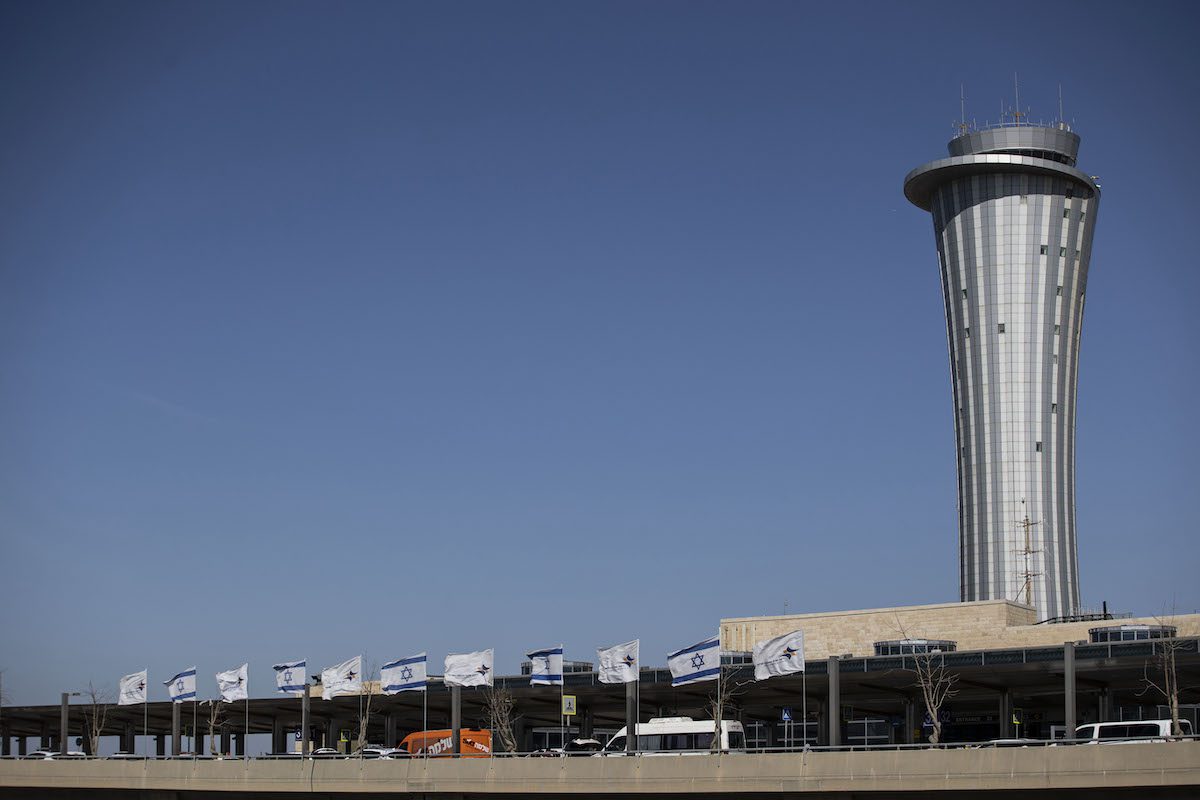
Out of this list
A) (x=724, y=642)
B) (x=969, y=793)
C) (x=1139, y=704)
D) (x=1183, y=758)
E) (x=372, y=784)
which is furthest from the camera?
(x=724, y=642)

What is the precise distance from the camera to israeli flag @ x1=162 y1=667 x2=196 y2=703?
81000mm

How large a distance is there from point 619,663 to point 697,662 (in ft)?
12.5

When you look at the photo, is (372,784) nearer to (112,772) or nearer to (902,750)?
(112,772)

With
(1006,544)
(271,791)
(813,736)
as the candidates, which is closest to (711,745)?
(271,791)

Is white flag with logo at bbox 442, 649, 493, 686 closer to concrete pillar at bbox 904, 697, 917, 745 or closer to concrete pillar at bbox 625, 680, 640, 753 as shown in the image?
concrete pillar at bbox 625, 680, 640, 753

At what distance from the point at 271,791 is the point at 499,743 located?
111 feet

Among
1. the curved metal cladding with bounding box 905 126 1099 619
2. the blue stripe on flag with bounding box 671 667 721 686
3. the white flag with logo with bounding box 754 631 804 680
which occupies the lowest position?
the blue stripe on flag with bounding box 671 667 721 686

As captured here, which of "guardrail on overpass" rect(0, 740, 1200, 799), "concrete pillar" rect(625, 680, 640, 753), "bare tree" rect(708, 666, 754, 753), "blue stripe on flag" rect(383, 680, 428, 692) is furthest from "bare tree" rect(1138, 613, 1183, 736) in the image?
"blue stripe on flag" rect(383, 680, 428, 692)

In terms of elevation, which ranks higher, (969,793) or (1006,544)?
(1006,544)

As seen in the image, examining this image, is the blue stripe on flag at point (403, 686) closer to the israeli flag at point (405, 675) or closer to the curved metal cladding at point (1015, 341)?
the israeli flag at point (405, 675)

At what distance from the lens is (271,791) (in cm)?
6156

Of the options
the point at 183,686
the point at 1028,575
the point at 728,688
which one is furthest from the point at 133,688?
the point at 1028,575

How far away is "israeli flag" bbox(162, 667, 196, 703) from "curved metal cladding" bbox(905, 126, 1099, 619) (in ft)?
214

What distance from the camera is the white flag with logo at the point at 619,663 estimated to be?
66.1m
